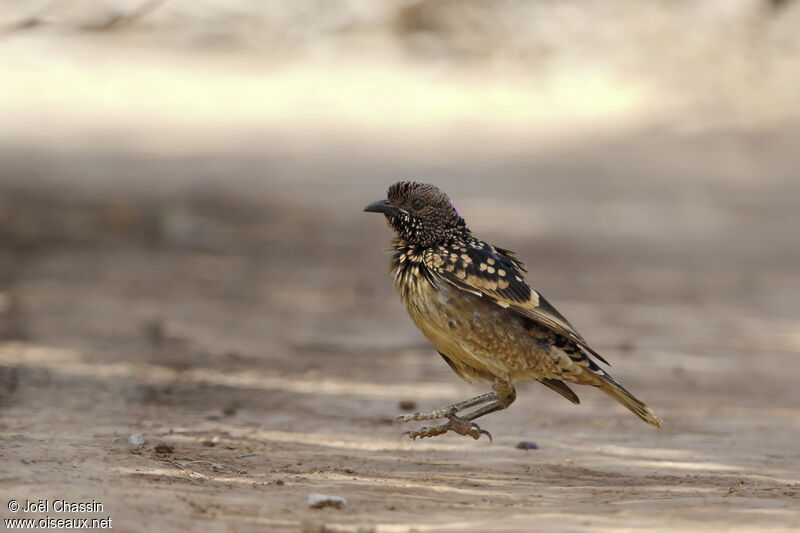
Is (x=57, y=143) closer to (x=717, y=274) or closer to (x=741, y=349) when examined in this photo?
(x=717, y=274)

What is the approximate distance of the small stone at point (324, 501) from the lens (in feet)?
14.2

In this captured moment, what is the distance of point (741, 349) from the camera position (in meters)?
9.05

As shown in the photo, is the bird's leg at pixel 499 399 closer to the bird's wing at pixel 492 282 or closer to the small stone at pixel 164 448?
the bird's wing at pixel 492 282

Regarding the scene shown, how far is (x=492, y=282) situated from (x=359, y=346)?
3.44 metres

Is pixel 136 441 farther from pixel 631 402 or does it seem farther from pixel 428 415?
pixel 631 402

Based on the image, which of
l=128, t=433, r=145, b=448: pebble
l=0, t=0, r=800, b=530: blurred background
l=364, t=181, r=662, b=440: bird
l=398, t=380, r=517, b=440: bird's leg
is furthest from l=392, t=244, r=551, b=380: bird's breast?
l=128, t=433, r=145, b=448: pebble

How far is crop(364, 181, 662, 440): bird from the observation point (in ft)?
18.0

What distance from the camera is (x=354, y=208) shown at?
14.9 metres

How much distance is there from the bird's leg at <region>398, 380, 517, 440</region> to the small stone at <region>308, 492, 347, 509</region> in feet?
3.73

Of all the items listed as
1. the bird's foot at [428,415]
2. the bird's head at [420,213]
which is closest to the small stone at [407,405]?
the bird's foot at [428,415]

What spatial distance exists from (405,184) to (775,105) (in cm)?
1704

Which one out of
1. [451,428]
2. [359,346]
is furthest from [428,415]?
[359,346]

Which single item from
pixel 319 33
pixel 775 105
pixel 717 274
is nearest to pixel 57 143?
pixel 319 33

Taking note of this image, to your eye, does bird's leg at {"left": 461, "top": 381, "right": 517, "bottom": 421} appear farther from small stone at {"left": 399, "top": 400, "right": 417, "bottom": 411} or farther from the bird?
small stone at {"left": 399, "top": 400, "right": 417, "bottom": 411}
